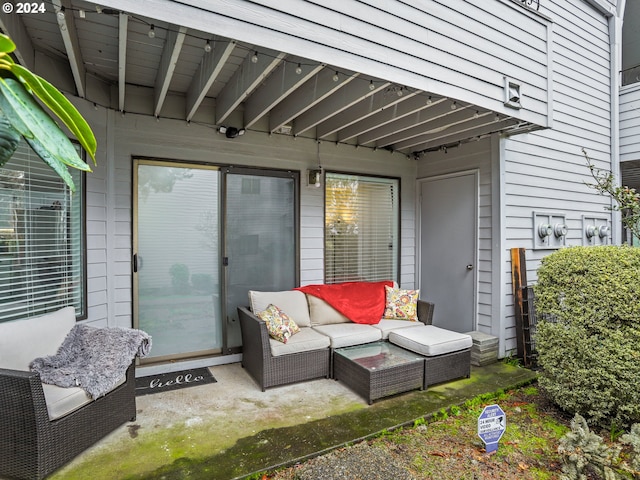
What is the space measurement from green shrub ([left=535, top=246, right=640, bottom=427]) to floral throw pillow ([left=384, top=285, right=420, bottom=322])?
54.1 inches

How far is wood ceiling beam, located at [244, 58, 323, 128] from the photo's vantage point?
2645 mm

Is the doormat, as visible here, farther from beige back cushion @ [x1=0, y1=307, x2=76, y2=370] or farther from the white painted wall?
beige back cushion @ [x1=0, y1=307, x2=76, y2=370]

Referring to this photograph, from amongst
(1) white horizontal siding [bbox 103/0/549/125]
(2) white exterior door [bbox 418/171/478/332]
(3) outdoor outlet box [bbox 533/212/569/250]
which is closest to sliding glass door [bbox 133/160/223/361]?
(1) white horizontal siding [bbox 103/0/549/125]

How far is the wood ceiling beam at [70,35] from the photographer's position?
77.6 inches

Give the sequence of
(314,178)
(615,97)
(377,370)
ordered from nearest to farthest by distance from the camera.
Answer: (377,370) < (314,178) < (615,97)

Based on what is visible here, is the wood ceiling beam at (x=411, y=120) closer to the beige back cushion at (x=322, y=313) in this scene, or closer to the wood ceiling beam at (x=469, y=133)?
the wood ceiling beam at (x=469, y=133)

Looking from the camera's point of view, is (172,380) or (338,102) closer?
(338,102)

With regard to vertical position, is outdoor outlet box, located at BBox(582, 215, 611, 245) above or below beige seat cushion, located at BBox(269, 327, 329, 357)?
above

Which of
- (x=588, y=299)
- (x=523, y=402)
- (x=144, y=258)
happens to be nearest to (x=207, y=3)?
(x=144, y=258)

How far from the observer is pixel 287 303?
13.0 feet

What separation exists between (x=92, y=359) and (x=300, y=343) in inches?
66.5

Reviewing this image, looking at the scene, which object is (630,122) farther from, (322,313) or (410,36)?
(322,313)

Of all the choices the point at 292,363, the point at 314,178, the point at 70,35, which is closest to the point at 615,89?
the point at 314,178

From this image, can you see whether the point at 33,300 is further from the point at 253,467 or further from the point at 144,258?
the point at 253,467
